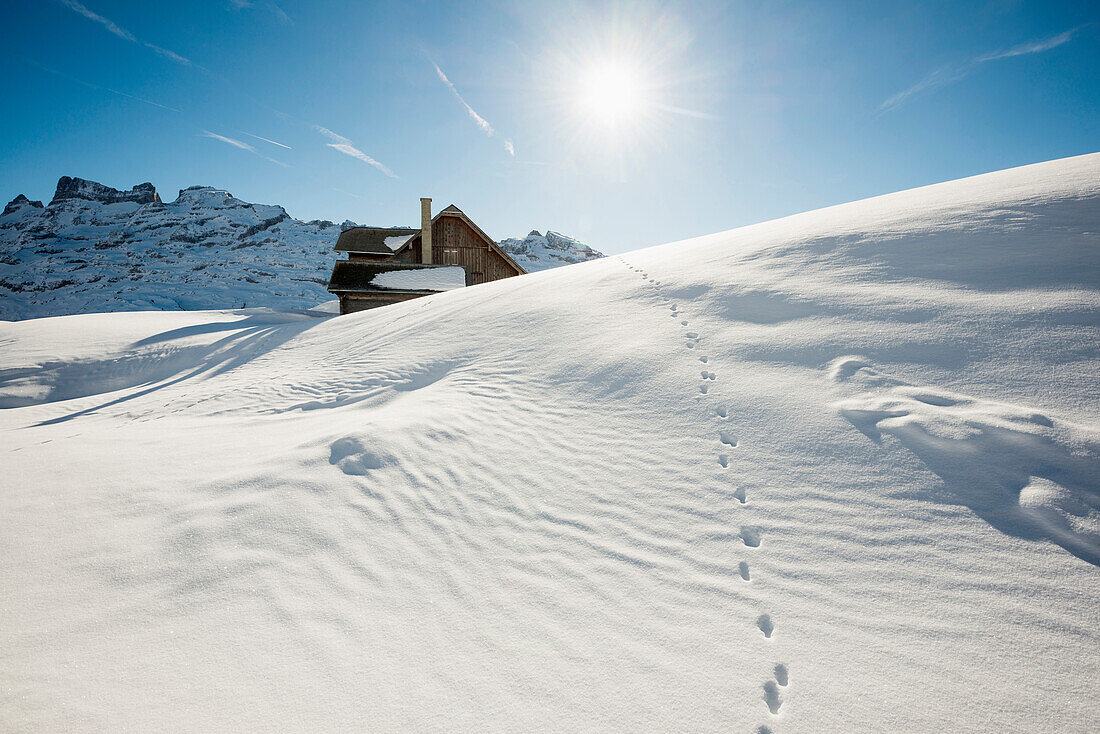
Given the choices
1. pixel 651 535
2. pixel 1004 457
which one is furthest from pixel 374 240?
pixel 1004 457

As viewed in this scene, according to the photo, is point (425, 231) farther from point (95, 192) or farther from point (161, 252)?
point (95, 192)

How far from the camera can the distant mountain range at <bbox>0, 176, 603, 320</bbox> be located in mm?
34312

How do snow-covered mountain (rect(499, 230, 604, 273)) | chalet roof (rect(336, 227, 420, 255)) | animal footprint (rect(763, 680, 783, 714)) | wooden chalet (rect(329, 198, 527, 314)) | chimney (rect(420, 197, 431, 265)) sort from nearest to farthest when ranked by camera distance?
animal footprint (rect(763, 680, 783, 714)) → wooden chalet (rect(329, 198, 527, 314)) → chimney (rect(420, 197, 431, 265)) → chalet roof (rect(336, 227, 420, 255)) → snow-covered mountain (rect(499, 230, 604, 273))

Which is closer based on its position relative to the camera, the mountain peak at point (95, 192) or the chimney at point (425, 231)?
the chimney at point (425, 231)

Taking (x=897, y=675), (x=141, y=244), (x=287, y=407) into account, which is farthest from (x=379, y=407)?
(x=141, y=244)

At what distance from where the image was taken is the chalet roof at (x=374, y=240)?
785 inches

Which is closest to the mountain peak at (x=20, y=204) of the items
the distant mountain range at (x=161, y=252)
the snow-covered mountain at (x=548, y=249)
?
the distant mountain range at (x=161, y=252)

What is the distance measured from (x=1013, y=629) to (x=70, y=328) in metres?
17.4

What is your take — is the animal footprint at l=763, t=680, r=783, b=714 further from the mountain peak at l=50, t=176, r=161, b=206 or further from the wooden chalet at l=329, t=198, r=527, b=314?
the mountain peak at l=50, t=176, r=161, b=206

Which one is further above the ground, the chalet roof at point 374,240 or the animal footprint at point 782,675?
the chalet roof at point 374,240

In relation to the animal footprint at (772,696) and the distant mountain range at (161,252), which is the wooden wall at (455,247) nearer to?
the animal footprint at (772,696)

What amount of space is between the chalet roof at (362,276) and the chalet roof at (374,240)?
3.75m

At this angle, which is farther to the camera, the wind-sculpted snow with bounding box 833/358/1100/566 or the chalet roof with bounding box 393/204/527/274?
the chalet roof with bounding box 393/204/527/274

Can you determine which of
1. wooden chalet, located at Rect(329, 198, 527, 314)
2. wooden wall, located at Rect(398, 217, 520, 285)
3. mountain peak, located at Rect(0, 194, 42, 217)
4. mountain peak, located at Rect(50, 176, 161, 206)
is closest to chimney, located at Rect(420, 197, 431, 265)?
wooden chalet, located at Rect(329, 198, 527, 314)
